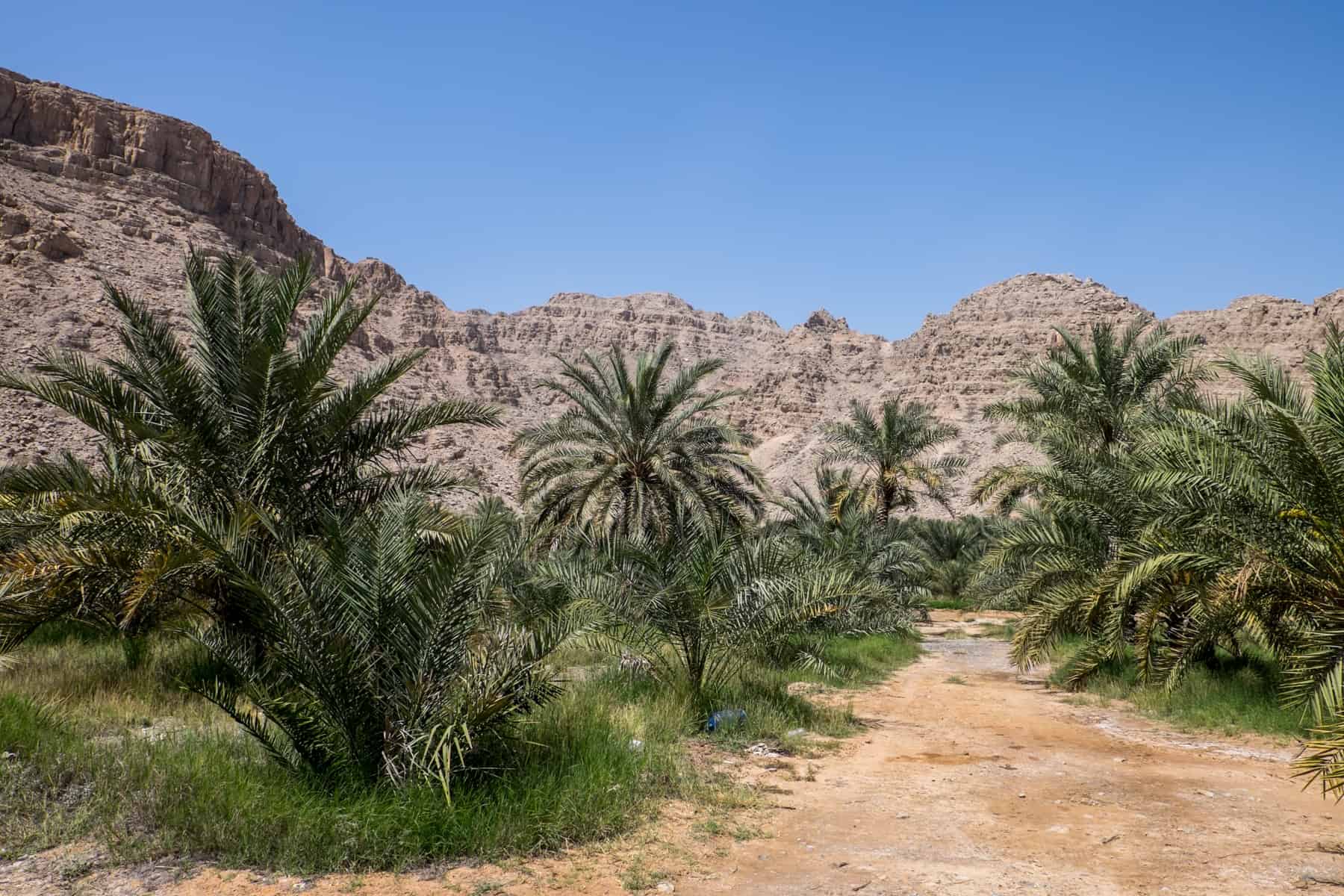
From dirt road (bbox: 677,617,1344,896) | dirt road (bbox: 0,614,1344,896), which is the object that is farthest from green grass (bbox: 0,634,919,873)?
dirt road (bbox: 677,617,1344,896)

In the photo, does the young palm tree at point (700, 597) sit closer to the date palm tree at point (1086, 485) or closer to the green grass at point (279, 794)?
the green grass at point (279, 794)

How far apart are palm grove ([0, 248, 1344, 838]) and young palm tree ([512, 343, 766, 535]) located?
15.5 ft

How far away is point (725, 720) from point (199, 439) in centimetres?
610

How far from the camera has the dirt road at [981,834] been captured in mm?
4613

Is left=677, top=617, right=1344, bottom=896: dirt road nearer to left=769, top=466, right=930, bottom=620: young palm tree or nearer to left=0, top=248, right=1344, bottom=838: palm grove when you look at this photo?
left=0, top=248, right=1344, bottom=838: palm grove

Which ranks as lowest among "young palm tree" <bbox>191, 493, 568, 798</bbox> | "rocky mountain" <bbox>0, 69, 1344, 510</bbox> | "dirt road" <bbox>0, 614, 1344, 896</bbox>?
"dirt road" <bbox>0, 614, 1344, 896</bbox>

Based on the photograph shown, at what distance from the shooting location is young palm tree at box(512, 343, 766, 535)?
55.5ft

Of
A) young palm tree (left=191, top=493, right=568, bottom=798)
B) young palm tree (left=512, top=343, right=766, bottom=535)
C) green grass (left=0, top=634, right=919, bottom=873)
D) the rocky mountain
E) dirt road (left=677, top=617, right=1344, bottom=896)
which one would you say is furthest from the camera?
the rocky mountain

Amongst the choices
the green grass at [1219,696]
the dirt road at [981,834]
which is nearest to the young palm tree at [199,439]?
the dirt road at [981,834]

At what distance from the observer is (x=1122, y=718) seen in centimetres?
1031

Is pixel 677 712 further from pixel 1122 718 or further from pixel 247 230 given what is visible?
pixel 247 230

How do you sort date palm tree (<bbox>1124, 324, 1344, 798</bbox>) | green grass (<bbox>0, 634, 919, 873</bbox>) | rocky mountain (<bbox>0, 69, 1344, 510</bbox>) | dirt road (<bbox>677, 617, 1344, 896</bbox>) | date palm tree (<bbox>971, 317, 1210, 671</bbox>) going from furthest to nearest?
rocky mountain (<bbox>0, 69, 1344, 510</bbox>) < date palm tree (<bbox>971, 317, 1210, 671</bbox>) < date palm tree (<bbox>1124, 324, 1344, 798</bbox>) < dirt road (<bbox>677, 617, 1344, 896</bbox>) < green grass (<bbox>0, 634, 919, 873</bbox>)

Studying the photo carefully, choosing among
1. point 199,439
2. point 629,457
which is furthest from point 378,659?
point 629,457

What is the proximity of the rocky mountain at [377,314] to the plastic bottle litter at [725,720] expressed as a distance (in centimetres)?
1327
